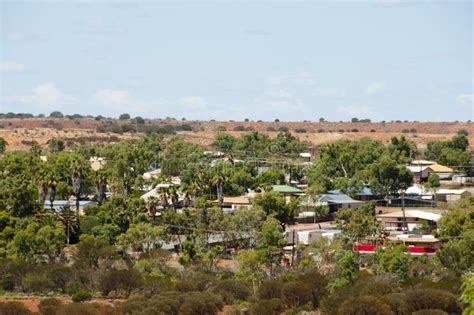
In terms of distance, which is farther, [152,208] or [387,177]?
[387,177]

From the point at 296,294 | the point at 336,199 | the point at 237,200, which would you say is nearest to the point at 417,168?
the point at 336,199

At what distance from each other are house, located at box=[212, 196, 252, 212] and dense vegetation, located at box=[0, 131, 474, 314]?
0.99 metres

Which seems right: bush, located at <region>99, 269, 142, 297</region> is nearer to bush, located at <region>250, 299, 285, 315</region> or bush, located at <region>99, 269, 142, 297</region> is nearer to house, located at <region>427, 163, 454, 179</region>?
bush, located at <region>250, 299, 285, 315</region>

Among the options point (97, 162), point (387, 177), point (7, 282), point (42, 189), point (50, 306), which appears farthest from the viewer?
point (97, 162)

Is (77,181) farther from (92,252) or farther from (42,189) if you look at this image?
(92,252)

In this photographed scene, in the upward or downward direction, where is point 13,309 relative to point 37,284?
upward

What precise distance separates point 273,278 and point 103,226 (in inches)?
847

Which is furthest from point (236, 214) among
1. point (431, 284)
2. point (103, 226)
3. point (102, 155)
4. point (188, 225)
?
point (102, 155)

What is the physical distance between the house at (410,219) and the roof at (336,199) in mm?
10047

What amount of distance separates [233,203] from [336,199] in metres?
12.3

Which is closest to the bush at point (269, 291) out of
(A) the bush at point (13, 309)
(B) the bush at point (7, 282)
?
(A) the bush at point (13, 309)

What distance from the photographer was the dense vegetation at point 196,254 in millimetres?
67688

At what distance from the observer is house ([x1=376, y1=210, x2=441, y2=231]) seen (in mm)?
110875

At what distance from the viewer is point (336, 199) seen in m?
127
